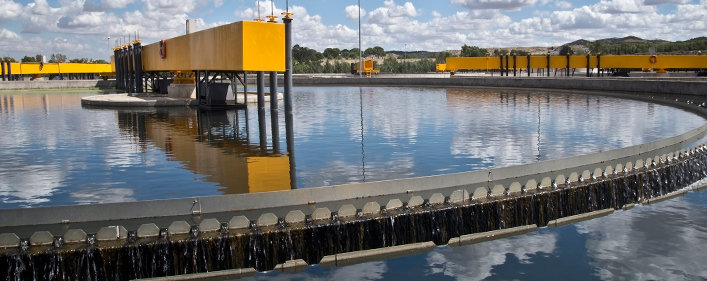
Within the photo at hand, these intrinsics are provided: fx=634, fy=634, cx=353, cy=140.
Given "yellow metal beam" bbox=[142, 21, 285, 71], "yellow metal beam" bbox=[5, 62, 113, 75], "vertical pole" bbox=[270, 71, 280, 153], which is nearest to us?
"vertical pole" bbox=[270, 71, 280, 153]

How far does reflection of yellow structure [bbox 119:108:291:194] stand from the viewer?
15.7 meters

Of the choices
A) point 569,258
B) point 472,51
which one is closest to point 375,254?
point 569,258

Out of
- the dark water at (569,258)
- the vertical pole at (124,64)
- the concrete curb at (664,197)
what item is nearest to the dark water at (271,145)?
the concrete curb at (664,197)

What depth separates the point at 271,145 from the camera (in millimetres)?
21969

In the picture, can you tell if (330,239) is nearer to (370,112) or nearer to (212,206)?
(212,206)

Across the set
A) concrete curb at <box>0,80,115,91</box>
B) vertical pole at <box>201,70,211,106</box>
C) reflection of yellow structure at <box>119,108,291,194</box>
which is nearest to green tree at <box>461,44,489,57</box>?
concrete curb at <box>0,80,115,91</box>

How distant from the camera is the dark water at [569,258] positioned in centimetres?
1081

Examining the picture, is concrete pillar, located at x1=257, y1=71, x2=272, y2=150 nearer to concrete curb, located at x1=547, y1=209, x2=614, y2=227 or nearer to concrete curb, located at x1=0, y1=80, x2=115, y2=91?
concrete curb, located at x1=547, y1=209, x2=614, y2=227

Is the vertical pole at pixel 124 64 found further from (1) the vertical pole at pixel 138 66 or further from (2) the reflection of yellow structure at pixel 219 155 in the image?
(2) the reflection of yellow structure at pixel 219 155

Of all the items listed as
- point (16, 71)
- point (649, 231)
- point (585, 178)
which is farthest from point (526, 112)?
point (16, 71)

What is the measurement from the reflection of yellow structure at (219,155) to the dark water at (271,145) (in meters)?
0.04

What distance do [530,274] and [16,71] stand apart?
92179mm

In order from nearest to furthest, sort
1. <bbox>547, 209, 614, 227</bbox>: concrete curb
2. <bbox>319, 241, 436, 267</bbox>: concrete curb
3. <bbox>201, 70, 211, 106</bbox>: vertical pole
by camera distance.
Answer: <bbox>319, 241, 436, 267</bbox>: concrete curb, <bbox>547, 209, 614, 227</bbox>: concrete curb, <bbox>201, 70, 211, 106</bbox>: vertical pole

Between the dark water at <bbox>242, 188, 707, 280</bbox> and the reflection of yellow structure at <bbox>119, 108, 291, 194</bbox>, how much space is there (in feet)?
14.6
